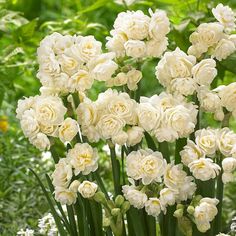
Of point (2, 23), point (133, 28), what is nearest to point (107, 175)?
point (2, 23)

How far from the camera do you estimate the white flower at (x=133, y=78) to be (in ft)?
3.91

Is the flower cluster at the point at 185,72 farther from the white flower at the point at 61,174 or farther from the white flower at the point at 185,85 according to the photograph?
the white flower at the point at 61,174

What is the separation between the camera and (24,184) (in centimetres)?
183

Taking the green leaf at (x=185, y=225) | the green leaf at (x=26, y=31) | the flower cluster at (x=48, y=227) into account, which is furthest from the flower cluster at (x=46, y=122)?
the green leaf at (x=26, y=31)

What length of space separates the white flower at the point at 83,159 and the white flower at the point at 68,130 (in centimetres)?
2

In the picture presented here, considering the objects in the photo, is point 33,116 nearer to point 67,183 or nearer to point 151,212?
point 67,183

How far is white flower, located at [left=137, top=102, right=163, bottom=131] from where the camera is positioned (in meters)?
1.13

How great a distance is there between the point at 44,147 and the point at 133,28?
0.23 m

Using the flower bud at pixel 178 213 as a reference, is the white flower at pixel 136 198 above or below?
above

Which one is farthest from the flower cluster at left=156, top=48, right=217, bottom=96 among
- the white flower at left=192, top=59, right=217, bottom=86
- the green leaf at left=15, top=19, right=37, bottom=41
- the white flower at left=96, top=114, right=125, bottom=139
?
the green leaf at left=15, top=19, right=37, bottom=41

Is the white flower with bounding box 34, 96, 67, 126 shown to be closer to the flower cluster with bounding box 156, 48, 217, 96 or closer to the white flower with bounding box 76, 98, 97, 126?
the white flower with bounding box 76, 98, 97, 126

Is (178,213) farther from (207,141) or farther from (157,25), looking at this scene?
(157,25)

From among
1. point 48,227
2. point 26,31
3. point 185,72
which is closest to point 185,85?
point 185,72

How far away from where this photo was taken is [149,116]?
3.71 feet
